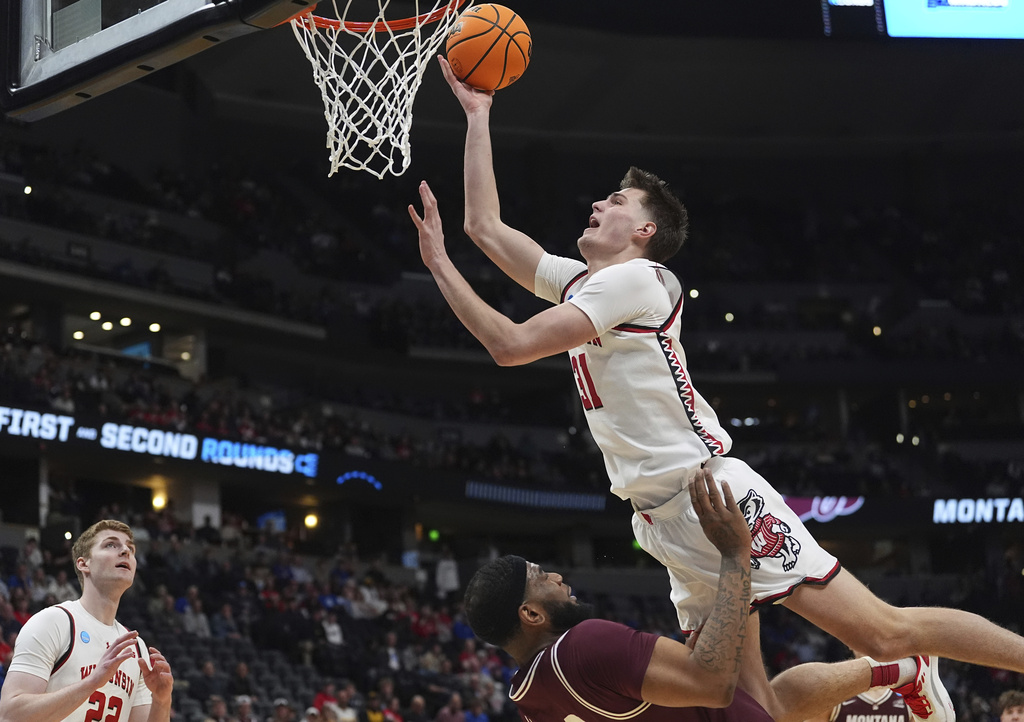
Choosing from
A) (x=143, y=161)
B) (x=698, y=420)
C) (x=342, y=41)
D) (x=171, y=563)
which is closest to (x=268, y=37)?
(x=143, y=161)

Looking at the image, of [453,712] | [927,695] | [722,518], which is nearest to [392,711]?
[453,712]

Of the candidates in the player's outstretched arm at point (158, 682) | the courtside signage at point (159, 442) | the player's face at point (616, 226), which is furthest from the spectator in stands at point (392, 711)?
the player's face at point (616, 226)

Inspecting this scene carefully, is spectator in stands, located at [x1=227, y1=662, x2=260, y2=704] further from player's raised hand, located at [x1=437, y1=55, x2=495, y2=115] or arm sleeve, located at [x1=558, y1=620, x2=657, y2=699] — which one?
arm sleeve, located at [x1=558, y1=620, x2=657, y2=699]

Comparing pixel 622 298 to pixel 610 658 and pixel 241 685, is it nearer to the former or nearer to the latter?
pixel 610 658

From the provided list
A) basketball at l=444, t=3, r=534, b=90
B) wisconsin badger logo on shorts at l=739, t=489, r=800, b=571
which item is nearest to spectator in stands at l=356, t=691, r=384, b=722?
basketball at l=444, t=3, r=534, b=90

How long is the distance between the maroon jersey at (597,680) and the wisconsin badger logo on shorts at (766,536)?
19.0 inches

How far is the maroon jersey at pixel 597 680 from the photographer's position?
3434 millimetres

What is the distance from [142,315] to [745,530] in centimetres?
2316

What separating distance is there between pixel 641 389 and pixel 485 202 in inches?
37.7

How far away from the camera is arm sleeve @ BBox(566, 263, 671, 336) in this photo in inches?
151

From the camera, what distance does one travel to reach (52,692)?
15.1 feet

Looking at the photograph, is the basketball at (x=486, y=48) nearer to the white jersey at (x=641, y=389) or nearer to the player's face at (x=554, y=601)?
the white jersey at (x=641, y=389)

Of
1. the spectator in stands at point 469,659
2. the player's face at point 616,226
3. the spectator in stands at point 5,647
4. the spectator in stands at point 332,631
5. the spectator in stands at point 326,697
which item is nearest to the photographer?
the player's face at point 616,226

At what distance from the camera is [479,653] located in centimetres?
1962
